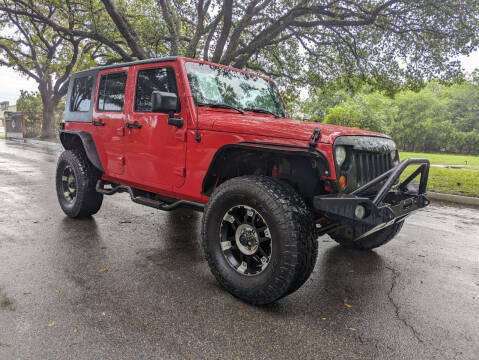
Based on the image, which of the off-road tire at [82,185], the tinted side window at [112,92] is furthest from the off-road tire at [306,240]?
the off-road tire at [82,185]

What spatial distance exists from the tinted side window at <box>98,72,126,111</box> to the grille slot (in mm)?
2793

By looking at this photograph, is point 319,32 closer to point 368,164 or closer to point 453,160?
point 368,164

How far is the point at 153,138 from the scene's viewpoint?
3.52 metres

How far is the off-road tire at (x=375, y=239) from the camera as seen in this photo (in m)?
3.66

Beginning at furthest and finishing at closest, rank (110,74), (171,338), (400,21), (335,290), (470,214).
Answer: (400,21)
(470,214)
(110,74)
(335,290)
(171,338)

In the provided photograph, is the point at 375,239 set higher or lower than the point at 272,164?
lower

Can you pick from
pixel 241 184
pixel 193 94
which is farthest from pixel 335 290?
pixel 193 94

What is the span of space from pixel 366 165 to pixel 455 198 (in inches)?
252

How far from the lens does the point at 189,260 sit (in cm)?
354

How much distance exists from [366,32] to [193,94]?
1199 cm

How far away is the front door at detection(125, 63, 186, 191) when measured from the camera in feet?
10.9

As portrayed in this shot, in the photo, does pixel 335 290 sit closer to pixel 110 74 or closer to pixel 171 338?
pixel 171 338

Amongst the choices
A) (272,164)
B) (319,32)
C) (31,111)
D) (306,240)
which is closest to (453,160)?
(319,32)

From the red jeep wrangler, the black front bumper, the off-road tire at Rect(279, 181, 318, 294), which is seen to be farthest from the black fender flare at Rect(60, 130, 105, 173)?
the black front bumper
